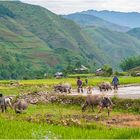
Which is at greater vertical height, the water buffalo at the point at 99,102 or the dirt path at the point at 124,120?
the water buffalo at the point at 99,102

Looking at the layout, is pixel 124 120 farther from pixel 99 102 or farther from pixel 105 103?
pixel 99 102

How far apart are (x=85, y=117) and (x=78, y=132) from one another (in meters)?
10.8

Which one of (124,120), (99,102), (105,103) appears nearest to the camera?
(124,120)

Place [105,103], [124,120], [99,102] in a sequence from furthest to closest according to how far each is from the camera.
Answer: [99,102] → [105,103] → [124,120]

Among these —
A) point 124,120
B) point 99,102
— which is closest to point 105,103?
point 99,102


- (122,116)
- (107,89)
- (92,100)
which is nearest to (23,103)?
(92,100)

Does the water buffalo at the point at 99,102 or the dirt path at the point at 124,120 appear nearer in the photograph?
the dirt path at the point at 124,120

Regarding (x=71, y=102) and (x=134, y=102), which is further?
(x=71, y=102)

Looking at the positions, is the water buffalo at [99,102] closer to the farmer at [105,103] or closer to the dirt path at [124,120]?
the farmer at [105,103]

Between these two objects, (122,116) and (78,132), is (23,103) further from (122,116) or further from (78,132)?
(78,132)

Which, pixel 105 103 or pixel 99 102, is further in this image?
pixel 99 102

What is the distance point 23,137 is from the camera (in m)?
18.5

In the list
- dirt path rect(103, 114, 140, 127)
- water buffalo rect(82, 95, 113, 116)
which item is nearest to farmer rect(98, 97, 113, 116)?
water buffalo rect(82, 95, 113, 116)

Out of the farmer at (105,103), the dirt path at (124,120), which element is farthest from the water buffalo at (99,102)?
the dirt path at (124,120)
